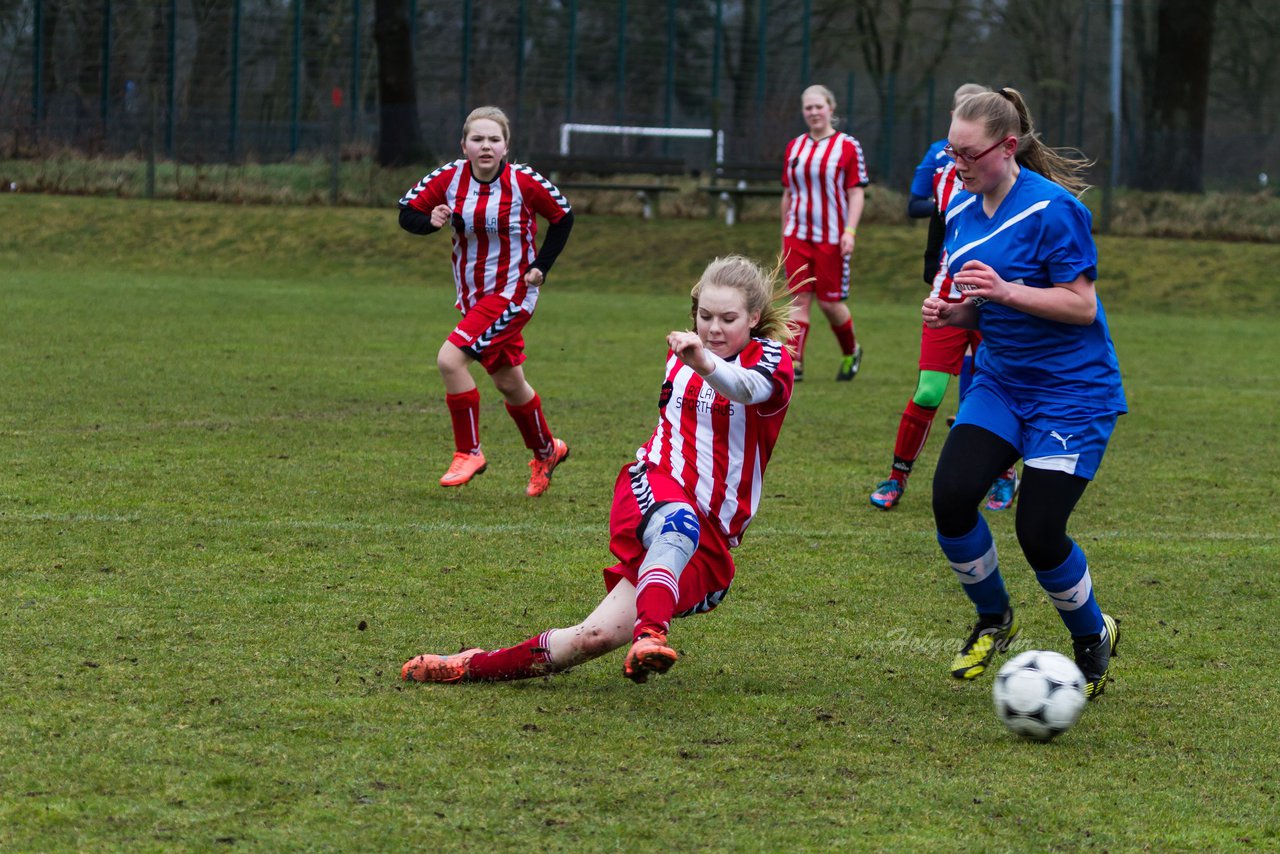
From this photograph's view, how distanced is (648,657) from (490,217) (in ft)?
13.7

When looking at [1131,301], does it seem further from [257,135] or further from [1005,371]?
[1005,371]

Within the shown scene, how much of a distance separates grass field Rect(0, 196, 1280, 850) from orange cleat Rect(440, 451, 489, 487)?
0.14 meters

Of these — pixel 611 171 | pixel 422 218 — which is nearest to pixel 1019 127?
pixel 422 218

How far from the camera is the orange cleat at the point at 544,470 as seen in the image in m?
7.63

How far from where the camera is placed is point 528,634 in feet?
16.6

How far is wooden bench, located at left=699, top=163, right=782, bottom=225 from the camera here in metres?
25.1

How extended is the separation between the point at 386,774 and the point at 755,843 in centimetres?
89

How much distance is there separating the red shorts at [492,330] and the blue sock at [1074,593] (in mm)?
3638

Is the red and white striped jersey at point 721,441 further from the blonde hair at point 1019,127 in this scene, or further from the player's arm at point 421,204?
the player's arm at point 421,204

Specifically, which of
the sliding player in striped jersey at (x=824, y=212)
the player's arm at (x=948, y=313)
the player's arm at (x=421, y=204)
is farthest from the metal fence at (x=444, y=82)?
the player's arm at (x=948, y=313)

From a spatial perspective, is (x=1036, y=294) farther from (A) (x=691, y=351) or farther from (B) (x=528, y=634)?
(B) (x=528, y=634)

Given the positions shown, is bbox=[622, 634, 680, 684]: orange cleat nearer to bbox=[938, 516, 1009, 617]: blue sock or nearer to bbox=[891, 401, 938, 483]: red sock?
bbox=[938, 516, 1009, 617]: blue sock

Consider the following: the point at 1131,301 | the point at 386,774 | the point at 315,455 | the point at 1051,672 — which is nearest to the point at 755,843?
the point at 386,774

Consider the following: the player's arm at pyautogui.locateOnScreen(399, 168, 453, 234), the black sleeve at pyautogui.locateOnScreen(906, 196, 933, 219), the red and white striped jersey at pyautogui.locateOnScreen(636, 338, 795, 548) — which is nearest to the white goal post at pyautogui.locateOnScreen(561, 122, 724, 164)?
the black sleeve at pyautogui.locateOnScreen(906, 196, 933, 219)
